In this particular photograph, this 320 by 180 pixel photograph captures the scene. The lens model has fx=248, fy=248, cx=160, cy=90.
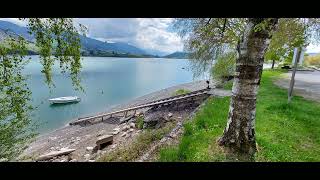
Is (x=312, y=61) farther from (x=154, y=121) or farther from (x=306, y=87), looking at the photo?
(x=154, y=121)

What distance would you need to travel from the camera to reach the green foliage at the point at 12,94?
4773 mm

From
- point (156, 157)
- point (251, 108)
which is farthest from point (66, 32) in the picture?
point (251, 108)

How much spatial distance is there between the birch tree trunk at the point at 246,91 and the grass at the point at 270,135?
0.96 ft

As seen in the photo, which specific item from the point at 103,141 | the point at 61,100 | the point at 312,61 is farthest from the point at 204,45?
the point at 312,61

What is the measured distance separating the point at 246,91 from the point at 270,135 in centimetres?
282

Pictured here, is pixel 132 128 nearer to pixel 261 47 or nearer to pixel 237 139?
pixel 237 139

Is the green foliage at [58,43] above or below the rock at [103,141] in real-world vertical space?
above

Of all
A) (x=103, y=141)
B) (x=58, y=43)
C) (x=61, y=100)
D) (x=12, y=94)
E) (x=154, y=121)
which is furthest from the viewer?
(x=61, y=100)

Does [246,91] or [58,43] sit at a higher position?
[58,43]

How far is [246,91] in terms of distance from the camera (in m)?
5.23

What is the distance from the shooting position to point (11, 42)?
186 inches

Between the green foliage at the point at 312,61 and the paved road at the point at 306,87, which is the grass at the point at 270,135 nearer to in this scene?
the paved road at the point at 306,87

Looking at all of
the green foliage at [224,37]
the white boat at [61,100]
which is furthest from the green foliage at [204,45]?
the white boat at [61,100]

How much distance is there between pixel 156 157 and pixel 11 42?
4010 mm
